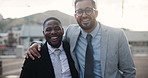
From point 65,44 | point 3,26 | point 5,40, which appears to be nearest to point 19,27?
point 3,26

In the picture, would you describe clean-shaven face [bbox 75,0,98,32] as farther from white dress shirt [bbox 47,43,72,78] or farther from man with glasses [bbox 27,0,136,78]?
white dress shirt [bbox 47,43,72,78]

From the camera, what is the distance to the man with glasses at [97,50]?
234 cm

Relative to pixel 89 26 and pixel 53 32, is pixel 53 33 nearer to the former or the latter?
pixel 53 32

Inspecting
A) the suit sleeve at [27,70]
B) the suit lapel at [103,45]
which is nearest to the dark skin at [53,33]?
the suit sleeve at [27,70]

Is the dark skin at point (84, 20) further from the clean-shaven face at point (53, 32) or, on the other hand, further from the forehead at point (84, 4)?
the clean-shaven face at point (53, 32)

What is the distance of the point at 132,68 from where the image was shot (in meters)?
2.43

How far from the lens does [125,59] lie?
237 centimetres

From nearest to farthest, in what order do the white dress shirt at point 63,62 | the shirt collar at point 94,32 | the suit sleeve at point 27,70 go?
1. the suit sleeve at point 27,70
2. the white dress shirt at point 63,62
3. the shirt collar at point 94,32

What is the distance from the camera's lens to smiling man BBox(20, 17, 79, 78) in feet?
7.29

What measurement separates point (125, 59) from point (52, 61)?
80 centimetres

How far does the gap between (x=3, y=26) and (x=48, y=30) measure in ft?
174

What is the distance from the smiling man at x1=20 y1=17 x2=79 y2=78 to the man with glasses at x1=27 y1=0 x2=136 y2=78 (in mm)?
85

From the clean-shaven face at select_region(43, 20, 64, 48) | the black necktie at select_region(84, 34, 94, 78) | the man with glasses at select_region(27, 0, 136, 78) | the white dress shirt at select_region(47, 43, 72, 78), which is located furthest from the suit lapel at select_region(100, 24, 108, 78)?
the clean-shaven face at select_region(43, 20, 64, 48)

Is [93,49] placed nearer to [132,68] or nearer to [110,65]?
[110,65]
